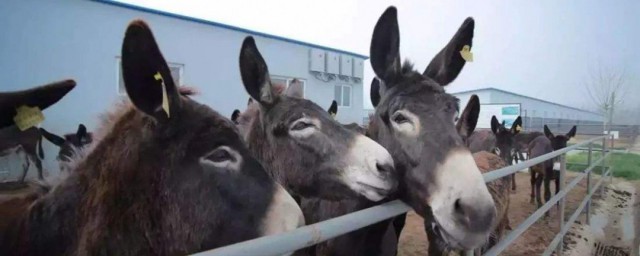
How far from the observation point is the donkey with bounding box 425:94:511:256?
10.6ft

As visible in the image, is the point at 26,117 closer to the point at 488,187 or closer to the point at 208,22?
the point at 488,187

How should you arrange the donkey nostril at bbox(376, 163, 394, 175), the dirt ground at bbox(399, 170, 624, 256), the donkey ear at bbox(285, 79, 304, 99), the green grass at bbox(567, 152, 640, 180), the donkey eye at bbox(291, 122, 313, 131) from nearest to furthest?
the donkey nostril at bbox(376, 163, 394, 175)
the donkey eye at bbox(291, 122, 313, 131)
the donkey ear at bbox(285, 79, 304, 99)
the dirt ground at bbox(399, 170, 624, 256)
the green grass at bbox(567, 152, 640, 180)

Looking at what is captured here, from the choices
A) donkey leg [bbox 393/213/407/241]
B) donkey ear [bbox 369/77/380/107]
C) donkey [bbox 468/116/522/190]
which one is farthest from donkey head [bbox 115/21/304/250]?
donkey [bbox 468/116/522/190]

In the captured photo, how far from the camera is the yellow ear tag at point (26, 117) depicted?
159 centimetres

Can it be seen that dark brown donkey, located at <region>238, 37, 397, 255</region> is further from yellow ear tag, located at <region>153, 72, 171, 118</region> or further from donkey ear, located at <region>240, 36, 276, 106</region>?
yellow ear tag, located at <region>153, 72, 171, 118</region>

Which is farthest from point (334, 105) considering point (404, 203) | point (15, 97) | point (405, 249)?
point (15, 97)

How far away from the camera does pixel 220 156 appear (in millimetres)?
1756

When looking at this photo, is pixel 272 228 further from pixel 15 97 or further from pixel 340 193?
pixel 15 97

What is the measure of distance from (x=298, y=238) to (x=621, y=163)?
20.3 m

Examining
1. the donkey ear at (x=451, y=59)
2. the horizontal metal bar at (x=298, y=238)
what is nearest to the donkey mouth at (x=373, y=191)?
the horizontal metal bar at (x=298, y=238)

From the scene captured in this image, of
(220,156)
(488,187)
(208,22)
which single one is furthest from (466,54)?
(208,22)

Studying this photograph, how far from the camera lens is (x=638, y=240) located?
690 cm

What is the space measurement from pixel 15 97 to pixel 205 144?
2.54ft

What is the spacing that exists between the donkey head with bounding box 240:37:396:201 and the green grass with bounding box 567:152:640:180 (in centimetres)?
1504
